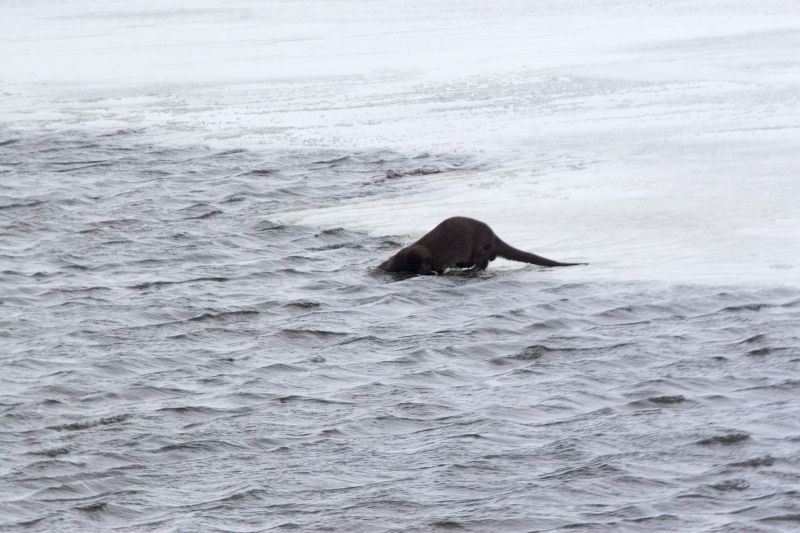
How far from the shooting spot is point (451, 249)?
7660mm

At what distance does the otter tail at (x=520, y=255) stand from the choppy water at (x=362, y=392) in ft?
0.25

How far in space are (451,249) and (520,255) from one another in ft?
1.32

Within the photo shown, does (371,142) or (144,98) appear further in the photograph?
(144,98)

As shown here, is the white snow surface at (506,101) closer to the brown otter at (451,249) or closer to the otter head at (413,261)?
the brown otter at (451,249)

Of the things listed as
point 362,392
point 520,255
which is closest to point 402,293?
Answer: point 520,255

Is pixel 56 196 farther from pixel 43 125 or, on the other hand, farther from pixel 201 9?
pixel 201 9

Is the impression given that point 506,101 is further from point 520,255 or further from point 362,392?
point 362,392

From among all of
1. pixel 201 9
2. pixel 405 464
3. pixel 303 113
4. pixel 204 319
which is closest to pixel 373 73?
pixel 303 113

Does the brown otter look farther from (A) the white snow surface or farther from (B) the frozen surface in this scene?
(A) the white snow surface

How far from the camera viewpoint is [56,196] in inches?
396

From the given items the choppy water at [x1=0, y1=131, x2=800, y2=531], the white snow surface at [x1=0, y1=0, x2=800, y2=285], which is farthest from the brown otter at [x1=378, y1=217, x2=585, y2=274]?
the white snow surface at [x1=0, y1=0, x2=800, y2=285]

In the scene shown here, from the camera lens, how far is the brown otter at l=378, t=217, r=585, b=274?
25.1ft

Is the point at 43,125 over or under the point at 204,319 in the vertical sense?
over

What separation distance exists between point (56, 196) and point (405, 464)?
18.9 feet
